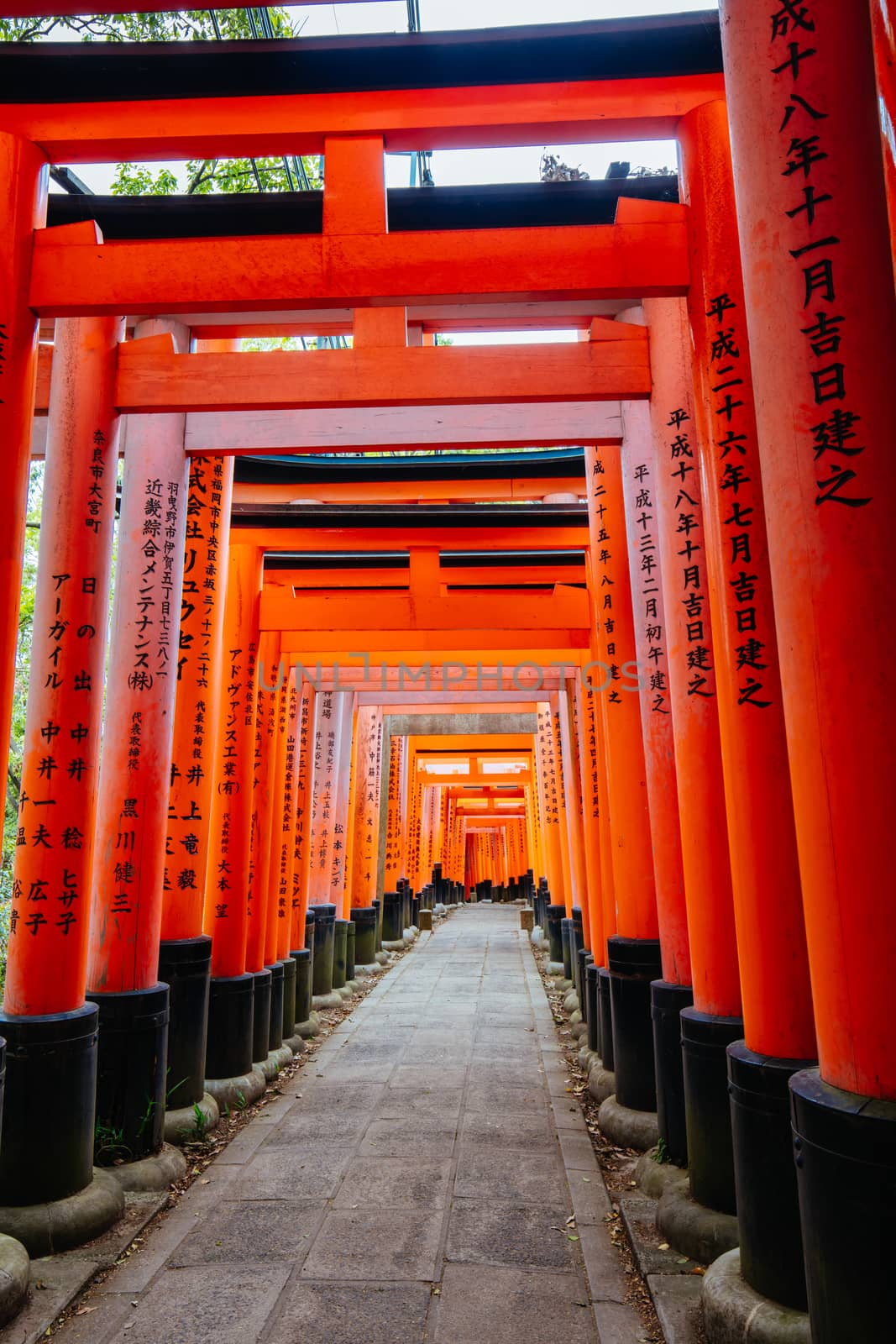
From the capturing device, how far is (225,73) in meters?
3.99

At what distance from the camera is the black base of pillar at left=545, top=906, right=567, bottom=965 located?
13866 mm

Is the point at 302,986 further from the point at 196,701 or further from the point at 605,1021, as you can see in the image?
the point at 196,701

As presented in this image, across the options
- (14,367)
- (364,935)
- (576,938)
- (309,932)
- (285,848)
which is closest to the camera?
(14,367)

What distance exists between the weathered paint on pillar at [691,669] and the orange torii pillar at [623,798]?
1.28 m

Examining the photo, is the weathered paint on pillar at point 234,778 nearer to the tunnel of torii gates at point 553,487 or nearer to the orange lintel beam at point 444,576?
the tunnel of torii gates at point 553,487

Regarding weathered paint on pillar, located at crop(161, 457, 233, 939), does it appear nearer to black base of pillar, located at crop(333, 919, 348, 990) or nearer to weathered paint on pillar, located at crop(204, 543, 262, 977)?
weathered paint on pillar, located at crop(204, 543, 262, 977)

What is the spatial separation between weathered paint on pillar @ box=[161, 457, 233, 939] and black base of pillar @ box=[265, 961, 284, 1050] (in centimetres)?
193

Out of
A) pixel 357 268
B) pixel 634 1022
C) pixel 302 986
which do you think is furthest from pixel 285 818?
pixel 357 268

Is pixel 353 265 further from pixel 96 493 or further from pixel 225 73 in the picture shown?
pixel 96 493

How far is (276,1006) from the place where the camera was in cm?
780

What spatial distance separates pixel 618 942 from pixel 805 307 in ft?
13.3

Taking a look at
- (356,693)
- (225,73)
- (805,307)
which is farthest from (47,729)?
(356,693)

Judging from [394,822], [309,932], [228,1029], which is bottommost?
[228,1029]

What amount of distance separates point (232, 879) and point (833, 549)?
535 cm
